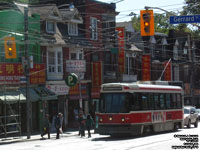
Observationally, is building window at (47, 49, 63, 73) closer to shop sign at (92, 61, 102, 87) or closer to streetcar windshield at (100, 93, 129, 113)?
shop sign at (92, 61, 102, 87)

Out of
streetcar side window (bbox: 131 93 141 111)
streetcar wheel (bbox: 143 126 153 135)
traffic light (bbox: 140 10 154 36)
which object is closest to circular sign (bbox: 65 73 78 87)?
streetcar wheel (bbox: 143 126 153 135)

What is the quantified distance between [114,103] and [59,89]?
13.2 meters

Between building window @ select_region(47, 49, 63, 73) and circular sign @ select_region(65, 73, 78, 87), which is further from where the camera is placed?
building window @ select_region(47, 49, 63, 73)

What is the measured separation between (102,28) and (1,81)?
1741 centimetres

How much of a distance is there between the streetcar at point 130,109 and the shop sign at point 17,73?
7.78 metres

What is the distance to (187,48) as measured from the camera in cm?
6912

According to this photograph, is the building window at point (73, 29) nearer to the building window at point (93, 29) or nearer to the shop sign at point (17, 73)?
the building window at point (93, 29)

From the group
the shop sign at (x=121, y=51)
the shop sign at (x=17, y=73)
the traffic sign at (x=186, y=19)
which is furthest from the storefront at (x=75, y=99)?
the traffic sign at (x=186, y=19)

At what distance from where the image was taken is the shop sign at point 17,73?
3419cm

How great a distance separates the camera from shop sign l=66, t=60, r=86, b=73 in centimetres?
4025

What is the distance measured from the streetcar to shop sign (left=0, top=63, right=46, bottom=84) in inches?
306

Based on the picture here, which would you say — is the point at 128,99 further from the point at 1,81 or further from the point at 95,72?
the point at 95,72

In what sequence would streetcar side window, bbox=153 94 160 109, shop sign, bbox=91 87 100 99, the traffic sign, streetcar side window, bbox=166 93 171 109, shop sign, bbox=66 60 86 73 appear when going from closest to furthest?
the traffic sign → streetcar side window, bbox=153 94 160 109 → streetcar side window, bbox=166 93 171 109 → shop sign, bbox=66 60 86 73 → shop sign, bbox=91 87 100 99

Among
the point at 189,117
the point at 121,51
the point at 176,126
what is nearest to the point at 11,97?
the point at 176,126
